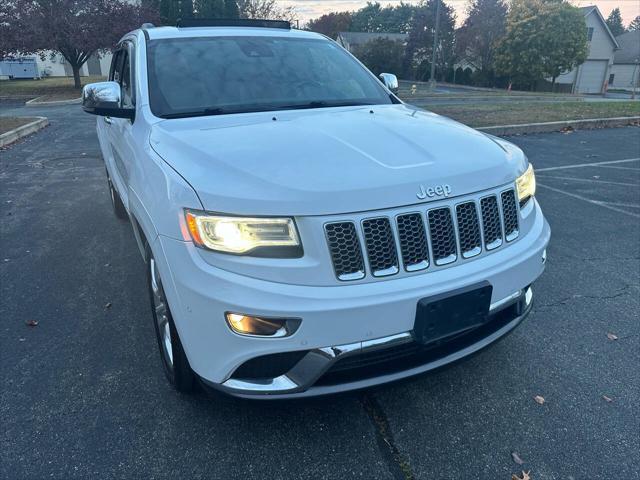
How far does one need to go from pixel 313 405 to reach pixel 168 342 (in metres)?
0.84

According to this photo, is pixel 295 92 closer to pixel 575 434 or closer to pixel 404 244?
pixel 404 244

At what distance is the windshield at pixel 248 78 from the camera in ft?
9.73

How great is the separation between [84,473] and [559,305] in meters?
3.16

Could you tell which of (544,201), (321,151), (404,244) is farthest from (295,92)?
(544,201)

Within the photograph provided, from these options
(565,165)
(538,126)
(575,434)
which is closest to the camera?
(575,434)

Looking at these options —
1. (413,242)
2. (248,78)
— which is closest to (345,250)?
(413,242)

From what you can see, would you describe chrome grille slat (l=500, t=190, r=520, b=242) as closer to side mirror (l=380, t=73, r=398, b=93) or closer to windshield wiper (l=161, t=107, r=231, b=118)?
windshield wiper (l=161, t=107, r=231, b=118)

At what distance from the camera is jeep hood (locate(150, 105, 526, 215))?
1862 millimetres

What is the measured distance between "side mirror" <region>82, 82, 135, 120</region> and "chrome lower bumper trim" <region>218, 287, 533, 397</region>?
186 cm

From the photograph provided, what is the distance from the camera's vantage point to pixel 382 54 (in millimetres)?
48969

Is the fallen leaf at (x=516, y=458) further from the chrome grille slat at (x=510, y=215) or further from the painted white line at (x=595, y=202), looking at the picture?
the painted white line at (x=595, y=202)

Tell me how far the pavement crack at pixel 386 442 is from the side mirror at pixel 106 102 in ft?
7.19

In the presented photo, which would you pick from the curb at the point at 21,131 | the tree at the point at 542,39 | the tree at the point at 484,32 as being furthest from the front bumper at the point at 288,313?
the tree at the point at 484,32

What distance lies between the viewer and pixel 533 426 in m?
2.37
